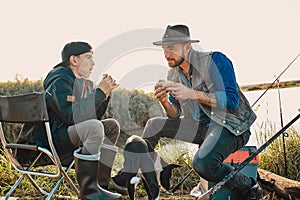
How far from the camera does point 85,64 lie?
10.4 ft

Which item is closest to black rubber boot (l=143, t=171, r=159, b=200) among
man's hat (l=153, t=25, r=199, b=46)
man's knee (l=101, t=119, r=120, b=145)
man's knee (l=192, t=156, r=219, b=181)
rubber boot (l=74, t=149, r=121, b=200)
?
rubber boot (l=74, t=149, r=121, b=200)

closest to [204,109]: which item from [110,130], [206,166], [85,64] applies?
[206,166]

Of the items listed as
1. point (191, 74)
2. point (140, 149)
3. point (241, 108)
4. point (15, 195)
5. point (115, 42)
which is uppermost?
point (115, 42)

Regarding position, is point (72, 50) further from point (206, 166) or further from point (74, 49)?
point (206, 166)

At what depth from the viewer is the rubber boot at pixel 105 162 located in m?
3.21

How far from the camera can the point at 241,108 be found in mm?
2887

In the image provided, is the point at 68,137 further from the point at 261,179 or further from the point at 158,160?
the point at 261,179

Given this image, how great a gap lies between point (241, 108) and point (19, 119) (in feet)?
4.22

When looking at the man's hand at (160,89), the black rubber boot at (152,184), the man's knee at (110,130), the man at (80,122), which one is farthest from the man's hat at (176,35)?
the black rubber boot at (152,184)

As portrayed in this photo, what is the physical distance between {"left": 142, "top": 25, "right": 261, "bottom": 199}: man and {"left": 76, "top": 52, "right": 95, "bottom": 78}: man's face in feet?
1.75

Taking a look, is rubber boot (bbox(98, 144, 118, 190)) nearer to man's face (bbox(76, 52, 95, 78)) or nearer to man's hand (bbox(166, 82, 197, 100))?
man's face (bbox(76, 52, 95, 78))

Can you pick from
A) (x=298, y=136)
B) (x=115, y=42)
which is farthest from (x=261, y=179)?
(x=115, y=42)

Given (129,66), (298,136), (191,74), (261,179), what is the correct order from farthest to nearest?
(298,136)
(261,179)
(129,66)
(191,74)

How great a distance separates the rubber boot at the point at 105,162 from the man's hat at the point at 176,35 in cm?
80
